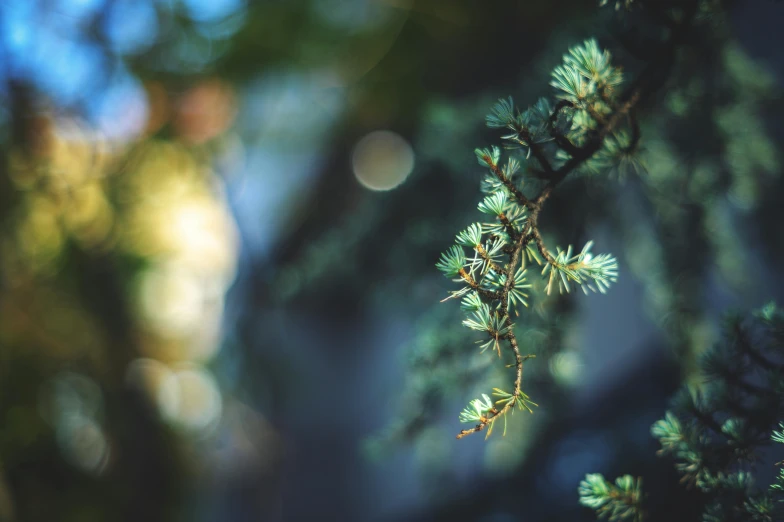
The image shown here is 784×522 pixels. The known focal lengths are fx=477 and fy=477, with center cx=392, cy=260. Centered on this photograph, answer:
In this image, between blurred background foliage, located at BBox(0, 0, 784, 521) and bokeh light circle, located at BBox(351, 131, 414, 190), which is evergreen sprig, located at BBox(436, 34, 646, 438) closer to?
blurred background foliage, located at BBox(0, 0, 784, 521)

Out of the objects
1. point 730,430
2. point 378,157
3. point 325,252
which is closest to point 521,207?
point 730,430

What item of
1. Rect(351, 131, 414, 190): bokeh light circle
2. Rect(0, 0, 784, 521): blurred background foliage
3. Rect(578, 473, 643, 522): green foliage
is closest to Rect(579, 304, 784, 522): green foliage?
Rect(578, 473, 643, 522): green foliage

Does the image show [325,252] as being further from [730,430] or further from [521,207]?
[730,430]

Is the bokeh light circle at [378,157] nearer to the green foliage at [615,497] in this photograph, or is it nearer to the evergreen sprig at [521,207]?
the evergreen sprig at [521,207]

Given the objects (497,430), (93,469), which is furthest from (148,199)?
(497,430)

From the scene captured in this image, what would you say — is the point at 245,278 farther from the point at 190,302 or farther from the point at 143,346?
the point at 190,302

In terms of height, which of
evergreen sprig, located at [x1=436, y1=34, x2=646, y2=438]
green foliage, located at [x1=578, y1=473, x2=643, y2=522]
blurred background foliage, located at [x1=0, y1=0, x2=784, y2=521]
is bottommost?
green foliage, located at [x1=578, y1=473, x2=643, y2=522]
